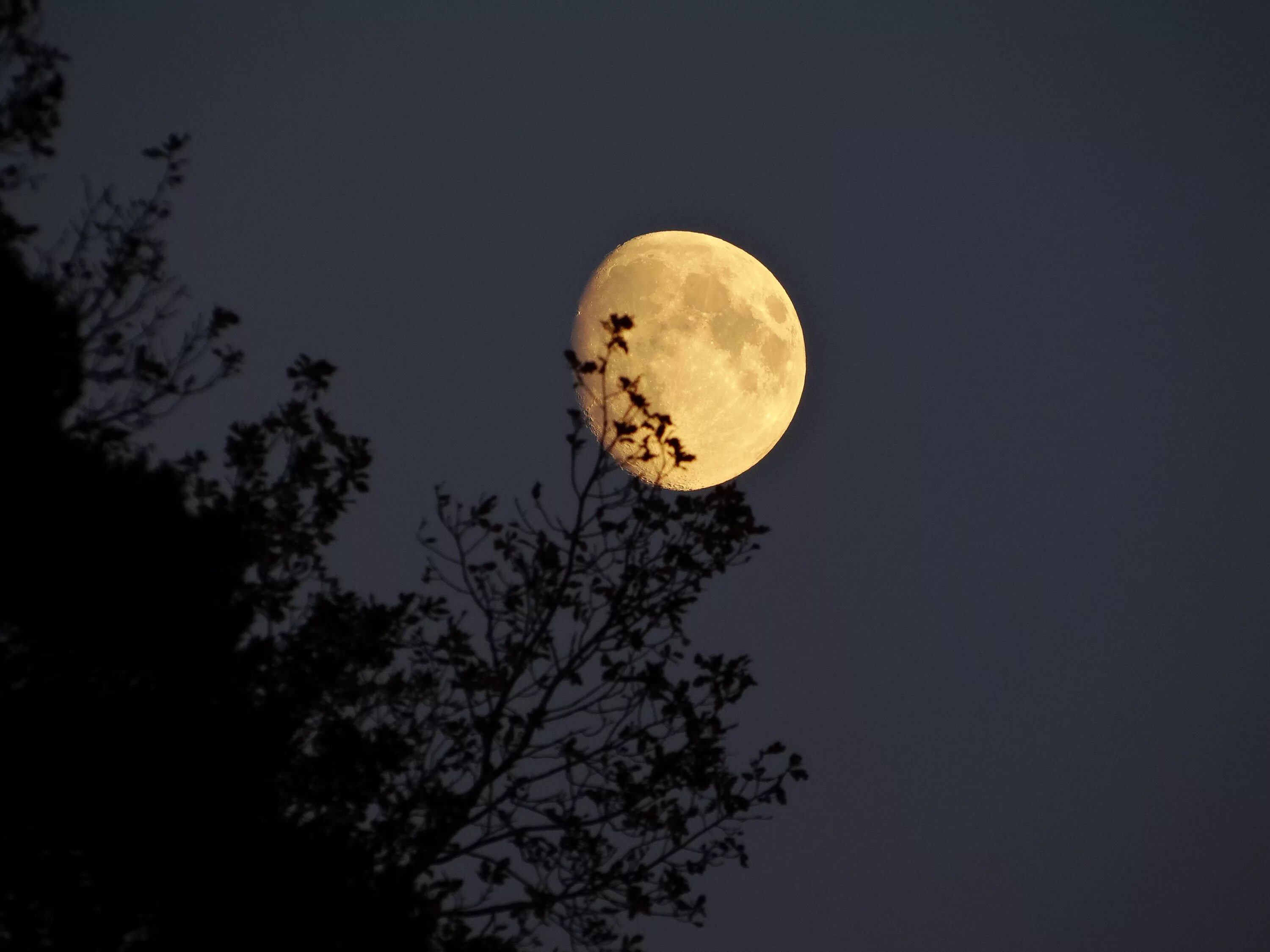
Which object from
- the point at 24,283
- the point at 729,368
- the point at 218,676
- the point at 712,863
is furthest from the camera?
the point at 729,368

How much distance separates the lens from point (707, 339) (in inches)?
631

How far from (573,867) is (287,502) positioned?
13.0ft

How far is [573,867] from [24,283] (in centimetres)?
648

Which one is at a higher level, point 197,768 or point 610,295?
point 610,295

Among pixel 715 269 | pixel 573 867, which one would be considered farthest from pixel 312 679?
pixel 715 269

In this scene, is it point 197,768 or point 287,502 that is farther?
point 287,502

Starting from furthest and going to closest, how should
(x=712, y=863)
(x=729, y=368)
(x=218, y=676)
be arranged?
1. (x=729, y=368)
2. (x=712, y=863)
3. (x=218, y=676)

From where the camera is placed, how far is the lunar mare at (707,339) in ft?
50.8

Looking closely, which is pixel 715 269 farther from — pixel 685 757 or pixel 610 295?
pixel 685 757

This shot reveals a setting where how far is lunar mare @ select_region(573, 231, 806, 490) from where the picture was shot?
15.5 metres

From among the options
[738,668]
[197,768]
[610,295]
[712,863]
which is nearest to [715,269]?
[610,295]

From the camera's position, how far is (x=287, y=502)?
10.1m

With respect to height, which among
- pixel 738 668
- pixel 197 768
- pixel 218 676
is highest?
pixel 738 668

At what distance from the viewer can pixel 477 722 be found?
10070 mm
